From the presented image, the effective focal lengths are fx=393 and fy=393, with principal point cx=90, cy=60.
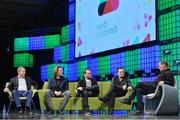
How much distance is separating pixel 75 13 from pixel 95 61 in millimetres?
1952

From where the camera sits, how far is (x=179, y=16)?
8.36 m

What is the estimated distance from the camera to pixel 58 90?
8258mm

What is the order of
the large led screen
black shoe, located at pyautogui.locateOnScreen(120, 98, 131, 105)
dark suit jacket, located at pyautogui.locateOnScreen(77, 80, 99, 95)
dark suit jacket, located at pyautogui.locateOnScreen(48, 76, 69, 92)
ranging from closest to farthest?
black shoe, located at pyautogui.locateOnScreen(120, 98, 131, 105)
dark suit jacket, located at pyautogui.locateOnScreen(77, 80, 99, 95)
dark suit jacket, located at pyautogui.locateOnScreen(48, 76, 69, 92)
the large led screen

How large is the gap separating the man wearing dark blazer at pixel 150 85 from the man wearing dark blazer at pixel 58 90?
1.36 metres

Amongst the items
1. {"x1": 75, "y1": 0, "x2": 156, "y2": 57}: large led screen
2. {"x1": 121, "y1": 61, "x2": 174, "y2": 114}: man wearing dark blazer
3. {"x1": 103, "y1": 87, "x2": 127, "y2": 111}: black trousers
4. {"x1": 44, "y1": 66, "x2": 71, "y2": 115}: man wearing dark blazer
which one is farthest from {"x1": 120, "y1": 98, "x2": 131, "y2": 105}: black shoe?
{"x1": 75, "y1": 0, "x2": 156, "y2": 57}: large led screen

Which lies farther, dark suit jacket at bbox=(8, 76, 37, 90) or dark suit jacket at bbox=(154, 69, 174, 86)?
dark suit jacket at bbox=(8, 76, 37, 90)

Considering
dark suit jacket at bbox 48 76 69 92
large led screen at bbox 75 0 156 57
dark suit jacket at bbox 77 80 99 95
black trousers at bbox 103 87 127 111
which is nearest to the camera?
black trousers at bbox 103 87 127 111

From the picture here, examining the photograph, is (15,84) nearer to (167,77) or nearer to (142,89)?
(142,89)

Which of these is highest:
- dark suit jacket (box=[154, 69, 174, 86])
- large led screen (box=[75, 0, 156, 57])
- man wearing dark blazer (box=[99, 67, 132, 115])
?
large led screen (box=[75, 0, 156, 57])

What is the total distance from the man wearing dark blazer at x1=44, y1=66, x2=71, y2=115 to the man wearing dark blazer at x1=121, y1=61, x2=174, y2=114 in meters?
1.36

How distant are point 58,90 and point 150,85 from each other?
2.04 metres

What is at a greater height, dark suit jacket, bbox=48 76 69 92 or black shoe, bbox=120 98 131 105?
dark suit jacket, bbox=48 76 69 92

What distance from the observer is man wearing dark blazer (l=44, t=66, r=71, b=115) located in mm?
8055

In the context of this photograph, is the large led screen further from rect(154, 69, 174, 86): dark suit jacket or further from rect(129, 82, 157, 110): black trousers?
rect(154, 69, 174, 86): dark suit jacket
